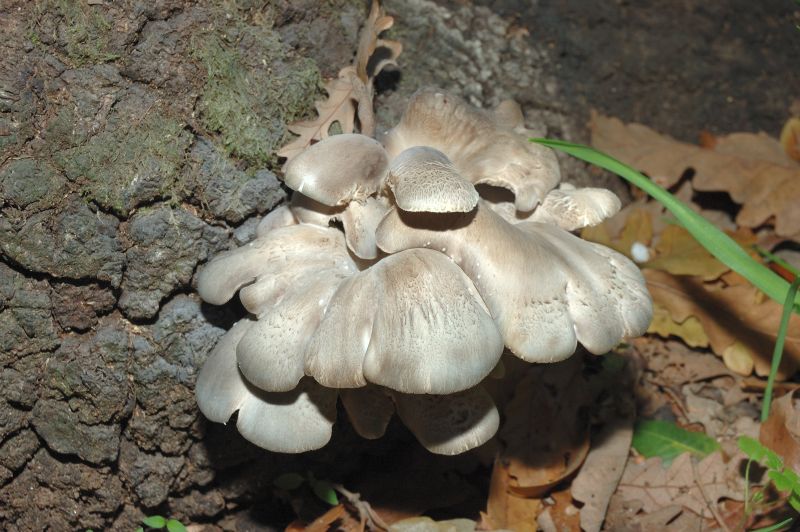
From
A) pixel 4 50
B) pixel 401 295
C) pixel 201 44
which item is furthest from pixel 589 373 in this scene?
pixel 4 50

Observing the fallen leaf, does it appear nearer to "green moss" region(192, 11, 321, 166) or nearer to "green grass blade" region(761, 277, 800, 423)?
"green grass blade" region(761, 277, 800, 423)

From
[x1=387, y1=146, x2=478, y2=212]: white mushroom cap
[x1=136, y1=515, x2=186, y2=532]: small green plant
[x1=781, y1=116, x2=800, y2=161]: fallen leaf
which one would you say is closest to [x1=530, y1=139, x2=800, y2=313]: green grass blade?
[x1=387, y1=146, x2=478, y2=212]: white mushroom cap

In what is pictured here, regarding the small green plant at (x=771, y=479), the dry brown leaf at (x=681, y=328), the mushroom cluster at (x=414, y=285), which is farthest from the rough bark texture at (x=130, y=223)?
the dry brown leaf at (x=681, y=328)

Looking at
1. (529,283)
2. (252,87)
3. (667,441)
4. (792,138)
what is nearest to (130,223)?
(252,87)

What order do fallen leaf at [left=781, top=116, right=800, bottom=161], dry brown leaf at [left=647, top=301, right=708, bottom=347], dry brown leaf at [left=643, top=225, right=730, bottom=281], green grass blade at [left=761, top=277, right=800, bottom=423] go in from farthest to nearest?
fallen leaf at [left=781, top=116, right=800, bottom=161] → dry brown leaf at [left=643, top=225, right=730, bottom=281] → dry brown leaf at [left=647, top=301, right=708, bottom=347] → green grass blade at [left=761, top=277, right=800, bottom=423]

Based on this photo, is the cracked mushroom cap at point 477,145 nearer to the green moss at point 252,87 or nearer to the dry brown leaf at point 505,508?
the green moss at point 252,87

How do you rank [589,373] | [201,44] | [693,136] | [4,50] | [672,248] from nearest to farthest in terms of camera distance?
1. [4,50]
2. [201,44]
3. [589,373]
4. [672,248]
5. [693,136]

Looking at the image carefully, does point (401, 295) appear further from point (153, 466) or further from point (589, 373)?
point (589, 373)
